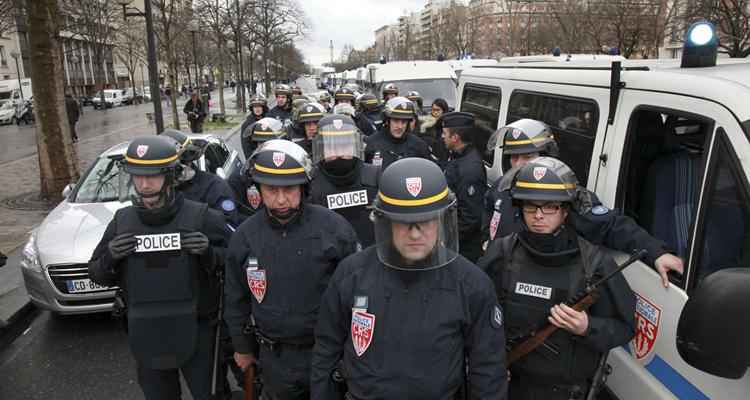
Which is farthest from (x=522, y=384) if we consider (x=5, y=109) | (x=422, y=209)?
(x=5, y=109)

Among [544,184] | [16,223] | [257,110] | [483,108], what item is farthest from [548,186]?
[16,223]

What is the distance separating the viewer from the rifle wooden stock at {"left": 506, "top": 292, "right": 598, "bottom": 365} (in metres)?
2.29

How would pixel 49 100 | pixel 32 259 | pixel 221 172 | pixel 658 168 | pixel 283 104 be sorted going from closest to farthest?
pixel 658 168
pixel 32 259
pixel 221 172
pixel 283 104
pixel 49 100

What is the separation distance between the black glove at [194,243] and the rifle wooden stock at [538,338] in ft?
5.70

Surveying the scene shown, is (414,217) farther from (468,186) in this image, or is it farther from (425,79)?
(425,79)

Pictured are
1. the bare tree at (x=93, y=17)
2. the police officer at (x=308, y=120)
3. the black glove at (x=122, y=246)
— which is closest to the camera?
the black glove at (x=122, y=246)

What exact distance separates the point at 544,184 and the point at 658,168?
874mm

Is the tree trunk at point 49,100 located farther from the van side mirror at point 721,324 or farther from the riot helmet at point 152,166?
the van side mirror at point 721,324

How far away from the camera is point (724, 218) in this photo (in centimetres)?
217

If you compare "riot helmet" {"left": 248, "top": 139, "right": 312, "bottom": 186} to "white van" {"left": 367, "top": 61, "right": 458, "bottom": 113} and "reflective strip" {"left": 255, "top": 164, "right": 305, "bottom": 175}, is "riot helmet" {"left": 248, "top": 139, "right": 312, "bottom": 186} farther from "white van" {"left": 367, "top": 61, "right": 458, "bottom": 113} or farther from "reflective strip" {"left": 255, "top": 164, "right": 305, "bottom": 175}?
"white van" {"left": 367, "top": 61, "right": 458, "bottom": 113}

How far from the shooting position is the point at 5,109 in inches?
1353

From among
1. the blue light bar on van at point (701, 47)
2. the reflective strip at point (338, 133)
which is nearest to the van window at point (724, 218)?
the blue light bar on van at point (701, 47)

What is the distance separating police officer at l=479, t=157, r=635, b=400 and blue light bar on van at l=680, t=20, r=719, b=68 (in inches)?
39.8

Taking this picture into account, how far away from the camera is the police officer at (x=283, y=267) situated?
273cm
